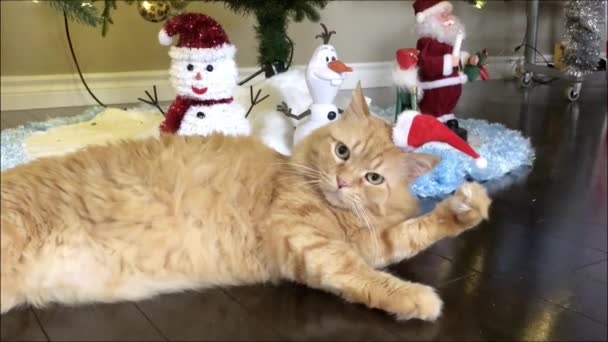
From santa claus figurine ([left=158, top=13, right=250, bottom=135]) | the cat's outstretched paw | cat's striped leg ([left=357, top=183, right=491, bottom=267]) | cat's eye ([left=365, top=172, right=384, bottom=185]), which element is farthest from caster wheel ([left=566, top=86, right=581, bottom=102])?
the cat's outstretched paw

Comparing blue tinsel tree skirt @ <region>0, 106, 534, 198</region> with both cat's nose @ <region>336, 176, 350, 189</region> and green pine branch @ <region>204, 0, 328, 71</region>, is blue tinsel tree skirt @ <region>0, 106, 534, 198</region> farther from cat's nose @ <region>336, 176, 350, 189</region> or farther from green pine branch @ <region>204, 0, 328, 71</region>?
green pine branch @ <region>204, 0, 328, 71</region>

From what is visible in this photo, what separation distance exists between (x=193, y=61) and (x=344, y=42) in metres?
1.84

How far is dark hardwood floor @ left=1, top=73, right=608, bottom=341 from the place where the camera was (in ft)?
3.22

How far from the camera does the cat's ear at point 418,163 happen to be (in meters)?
1.16

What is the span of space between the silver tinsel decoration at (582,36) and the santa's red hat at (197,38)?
219 centimetres

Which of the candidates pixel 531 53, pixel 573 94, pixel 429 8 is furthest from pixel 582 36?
pixel 429 8

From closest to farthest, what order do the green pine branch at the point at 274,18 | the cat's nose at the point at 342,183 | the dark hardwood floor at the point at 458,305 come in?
the dark hardwood floor at the point at 458,305 < the cat's nose at the point at 342,183 < the green pine branch at the point at 274,18

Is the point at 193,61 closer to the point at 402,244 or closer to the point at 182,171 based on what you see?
the point at 182,171

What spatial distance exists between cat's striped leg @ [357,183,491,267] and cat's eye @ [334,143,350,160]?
6.8 inches

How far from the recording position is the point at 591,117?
111 inches

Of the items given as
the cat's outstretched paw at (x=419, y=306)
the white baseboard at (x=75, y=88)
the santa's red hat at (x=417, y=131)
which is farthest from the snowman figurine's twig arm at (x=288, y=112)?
the white baseboard at (x=75, y=88)

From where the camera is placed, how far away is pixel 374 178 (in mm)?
1150

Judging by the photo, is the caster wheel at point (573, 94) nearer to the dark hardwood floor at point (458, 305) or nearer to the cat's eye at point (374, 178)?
the dark hardwood floor at point (458, 305)

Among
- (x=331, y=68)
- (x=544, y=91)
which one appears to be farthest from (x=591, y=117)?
(x=331, y=68)
